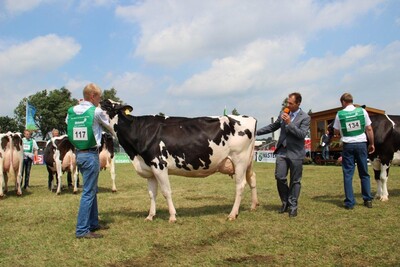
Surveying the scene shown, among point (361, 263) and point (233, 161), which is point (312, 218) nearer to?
point (233, 161)

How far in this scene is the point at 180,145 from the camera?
7387 mm

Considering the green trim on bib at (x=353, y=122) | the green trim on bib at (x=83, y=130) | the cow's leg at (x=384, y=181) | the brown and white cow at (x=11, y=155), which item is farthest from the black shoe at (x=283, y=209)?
the brown and white cow at (x=11, y=155)

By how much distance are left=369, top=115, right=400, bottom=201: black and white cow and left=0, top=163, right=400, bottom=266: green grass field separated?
23.8 inches

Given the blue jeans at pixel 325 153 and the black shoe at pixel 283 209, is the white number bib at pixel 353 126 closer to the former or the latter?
the black shoe at pixel 283 209

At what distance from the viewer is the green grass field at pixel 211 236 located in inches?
186

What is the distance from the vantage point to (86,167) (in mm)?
6090

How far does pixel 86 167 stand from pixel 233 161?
2957 millimetres

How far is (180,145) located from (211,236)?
6.98ft

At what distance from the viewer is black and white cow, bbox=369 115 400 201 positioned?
9.16 m

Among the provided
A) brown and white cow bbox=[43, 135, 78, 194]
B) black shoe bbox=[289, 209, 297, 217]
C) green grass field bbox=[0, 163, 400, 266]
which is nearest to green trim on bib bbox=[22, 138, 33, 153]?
brown and white cow bbox=[43, 135, 78, 194]

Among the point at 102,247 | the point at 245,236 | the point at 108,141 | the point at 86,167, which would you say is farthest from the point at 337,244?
the point at 108,141

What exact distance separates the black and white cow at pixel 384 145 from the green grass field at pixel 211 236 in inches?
23.8

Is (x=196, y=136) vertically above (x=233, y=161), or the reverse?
(x=196, y=136)

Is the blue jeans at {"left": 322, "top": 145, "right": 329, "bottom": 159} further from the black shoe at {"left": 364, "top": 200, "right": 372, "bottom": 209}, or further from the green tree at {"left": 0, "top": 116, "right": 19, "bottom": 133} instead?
the green tree at {"left": 0, "top": 116, "right": 19, "bottom": 133}
